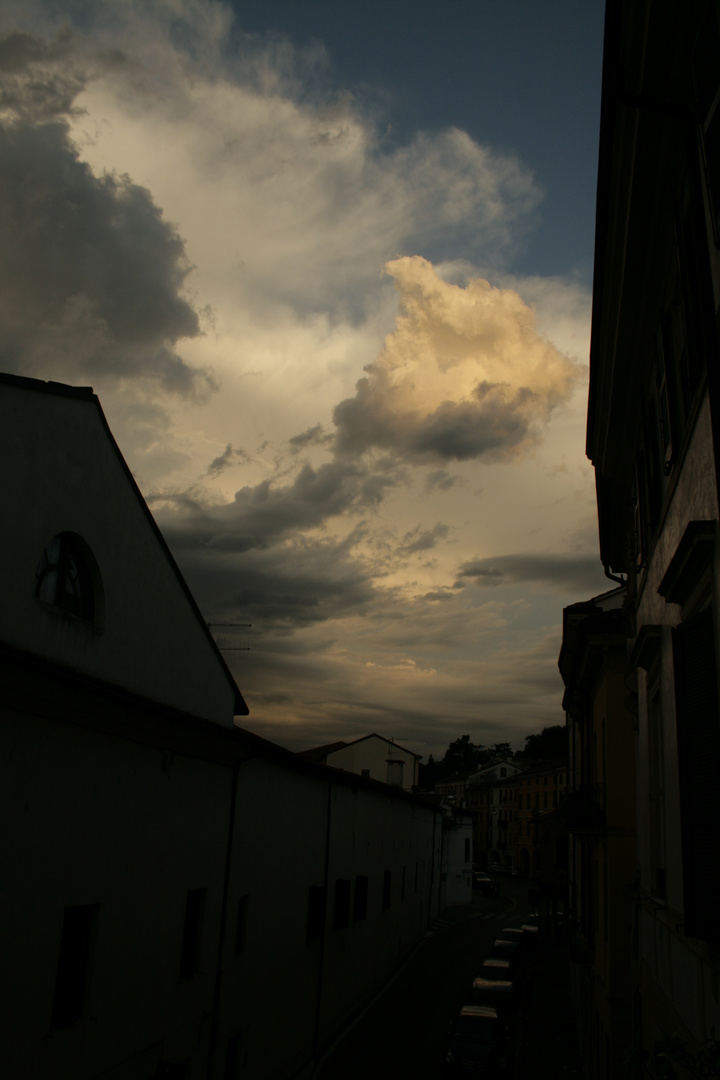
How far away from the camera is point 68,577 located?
9531 mm

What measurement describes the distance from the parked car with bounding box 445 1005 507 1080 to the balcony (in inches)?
223

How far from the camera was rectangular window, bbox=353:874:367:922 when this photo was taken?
78.7ft

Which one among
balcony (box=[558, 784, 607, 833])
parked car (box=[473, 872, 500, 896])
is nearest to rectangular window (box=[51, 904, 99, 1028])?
balcony (box=[558, 784, 607, 833])

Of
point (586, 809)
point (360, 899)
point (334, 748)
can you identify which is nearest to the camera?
point (586, 809)

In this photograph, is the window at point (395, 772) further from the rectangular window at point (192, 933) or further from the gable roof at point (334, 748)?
the rectangular window at point (192, 933)

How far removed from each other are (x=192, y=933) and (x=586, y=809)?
27.0 ft

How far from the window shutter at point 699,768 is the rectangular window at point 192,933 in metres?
8.59

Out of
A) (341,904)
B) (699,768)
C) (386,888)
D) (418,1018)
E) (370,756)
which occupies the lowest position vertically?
(418,1018)

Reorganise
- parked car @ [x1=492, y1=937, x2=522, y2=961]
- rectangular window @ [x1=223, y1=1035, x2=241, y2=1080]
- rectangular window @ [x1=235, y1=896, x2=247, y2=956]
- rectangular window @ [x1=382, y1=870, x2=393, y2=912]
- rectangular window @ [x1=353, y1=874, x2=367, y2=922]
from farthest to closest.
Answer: parked car @ [x1=492, y1=937, x2=522, y2=961], rectangular window @ [x1=382, y1=870, x2=393, y2=912], rectangular window @ [x1=353, y1=874, x2=367, y2=922], rectangular window @ [x1=235, y1=896, x2=247, y2=956], rectangular window @ [x1=223, y1=1035, x2=241, y2=1080]

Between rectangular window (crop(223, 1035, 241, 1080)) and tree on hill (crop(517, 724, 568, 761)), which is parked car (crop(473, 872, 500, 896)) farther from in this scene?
rectangular window (crop(223, 1035, 241, 1080))

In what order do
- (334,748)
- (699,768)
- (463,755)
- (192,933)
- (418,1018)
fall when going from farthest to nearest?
(463,755) < (334,748) < (418,1018) < (192,933) < (699,768)

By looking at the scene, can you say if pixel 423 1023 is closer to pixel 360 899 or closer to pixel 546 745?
pixel 360 899

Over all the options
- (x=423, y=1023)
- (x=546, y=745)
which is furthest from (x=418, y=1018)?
(x=546, y=745)

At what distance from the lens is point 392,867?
3028 centimetres
